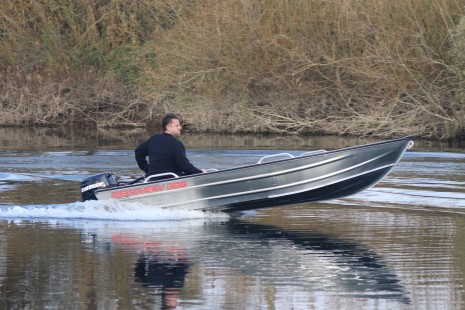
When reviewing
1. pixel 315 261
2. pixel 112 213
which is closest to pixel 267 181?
pixel 112 213

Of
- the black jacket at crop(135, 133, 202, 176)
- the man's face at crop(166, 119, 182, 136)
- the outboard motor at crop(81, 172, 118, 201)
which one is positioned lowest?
the outboard motor at crop(81, 172, 118, 201)

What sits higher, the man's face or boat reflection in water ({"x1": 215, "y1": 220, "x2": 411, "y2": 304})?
the man's face

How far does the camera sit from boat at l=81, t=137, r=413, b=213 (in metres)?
14.7

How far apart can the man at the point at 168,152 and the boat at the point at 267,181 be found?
0.44 ft

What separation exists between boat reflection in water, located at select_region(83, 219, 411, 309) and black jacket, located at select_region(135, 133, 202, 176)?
0.76 m

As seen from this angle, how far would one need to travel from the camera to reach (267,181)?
14742 millimetres

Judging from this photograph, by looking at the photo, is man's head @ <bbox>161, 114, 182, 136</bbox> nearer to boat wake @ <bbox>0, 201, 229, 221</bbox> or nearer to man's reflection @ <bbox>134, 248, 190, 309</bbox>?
boat wake @ <bbox>0, 201, 229, 221</bbox>

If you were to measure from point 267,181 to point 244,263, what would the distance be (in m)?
3.31

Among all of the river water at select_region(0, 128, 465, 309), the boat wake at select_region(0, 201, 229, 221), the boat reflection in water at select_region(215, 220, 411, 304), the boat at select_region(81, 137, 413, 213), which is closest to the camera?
the river water at select_region(0, 128, 465, 309)

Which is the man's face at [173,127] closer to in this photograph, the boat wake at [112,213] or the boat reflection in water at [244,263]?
the boat wake at [112,213]

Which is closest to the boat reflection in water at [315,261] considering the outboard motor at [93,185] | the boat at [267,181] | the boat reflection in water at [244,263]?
the boat reflection in water at [244,263]

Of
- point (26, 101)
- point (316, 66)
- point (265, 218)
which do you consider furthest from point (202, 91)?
point (265, 218)

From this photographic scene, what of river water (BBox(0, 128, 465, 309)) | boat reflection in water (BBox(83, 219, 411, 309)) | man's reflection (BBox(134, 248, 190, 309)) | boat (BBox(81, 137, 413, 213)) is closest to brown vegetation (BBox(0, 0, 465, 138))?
river water (BBox(0, 128, 465, 309))

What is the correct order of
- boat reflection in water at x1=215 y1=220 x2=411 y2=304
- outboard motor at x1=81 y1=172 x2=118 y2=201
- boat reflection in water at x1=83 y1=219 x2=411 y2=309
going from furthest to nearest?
outboard motor at x1=81 y1=172 x2=118 y2=201 → boat reflection in water at x1=215 y1=220 x2=411 y2=304 → boat reflection in water at x1=83 y1=219 x2=411 y2=309
